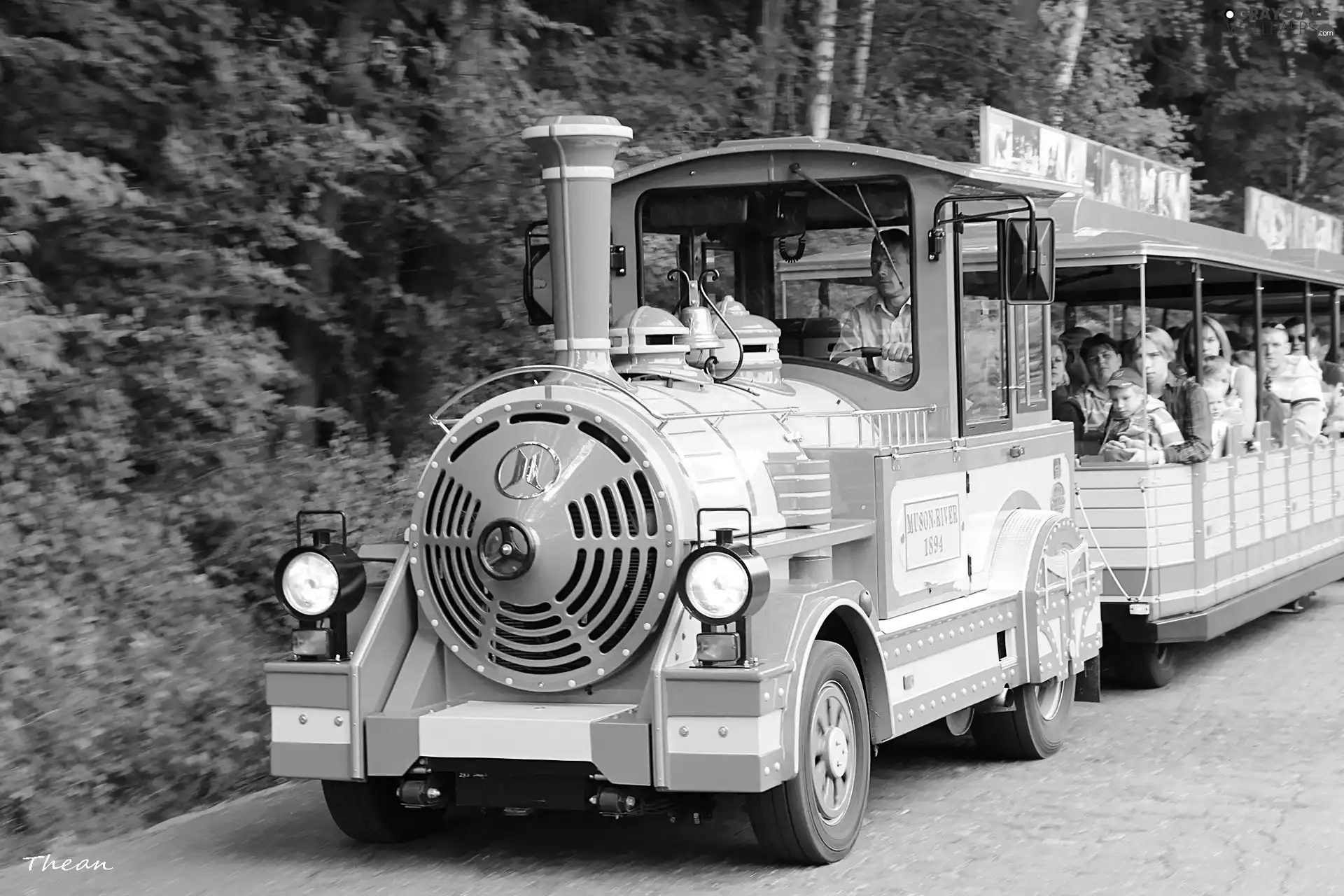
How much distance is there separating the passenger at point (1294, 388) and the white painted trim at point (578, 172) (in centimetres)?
821

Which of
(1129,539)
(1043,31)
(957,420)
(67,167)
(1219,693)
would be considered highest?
(1043,31)

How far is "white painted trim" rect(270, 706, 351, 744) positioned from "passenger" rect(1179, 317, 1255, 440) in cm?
711

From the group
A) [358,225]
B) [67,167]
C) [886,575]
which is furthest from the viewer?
[358,225]

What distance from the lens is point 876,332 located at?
7.57 meters

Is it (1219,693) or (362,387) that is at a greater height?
(362,387)

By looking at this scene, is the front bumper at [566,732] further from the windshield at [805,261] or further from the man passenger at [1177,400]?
the man passenger at [1177,400]

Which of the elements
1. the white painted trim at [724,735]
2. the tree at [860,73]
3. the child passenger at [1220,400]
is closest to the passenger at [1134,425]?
the child passenger at [1220,400]

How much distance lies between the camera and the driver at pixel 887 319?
289 inches

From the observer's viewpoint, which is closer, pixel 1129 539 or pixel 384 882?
pixel 384 882

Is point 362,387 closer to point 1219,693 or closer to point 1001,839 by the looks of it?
point 1219,693

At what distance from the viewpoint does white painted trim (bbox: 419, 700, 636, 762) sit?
562 cm

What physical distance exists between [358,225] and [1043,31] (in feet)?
31.7

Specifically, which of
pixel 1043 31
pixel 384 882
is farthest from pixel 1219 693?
pixel 1043 31

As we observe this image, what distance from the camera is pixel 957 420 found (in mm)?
7395
